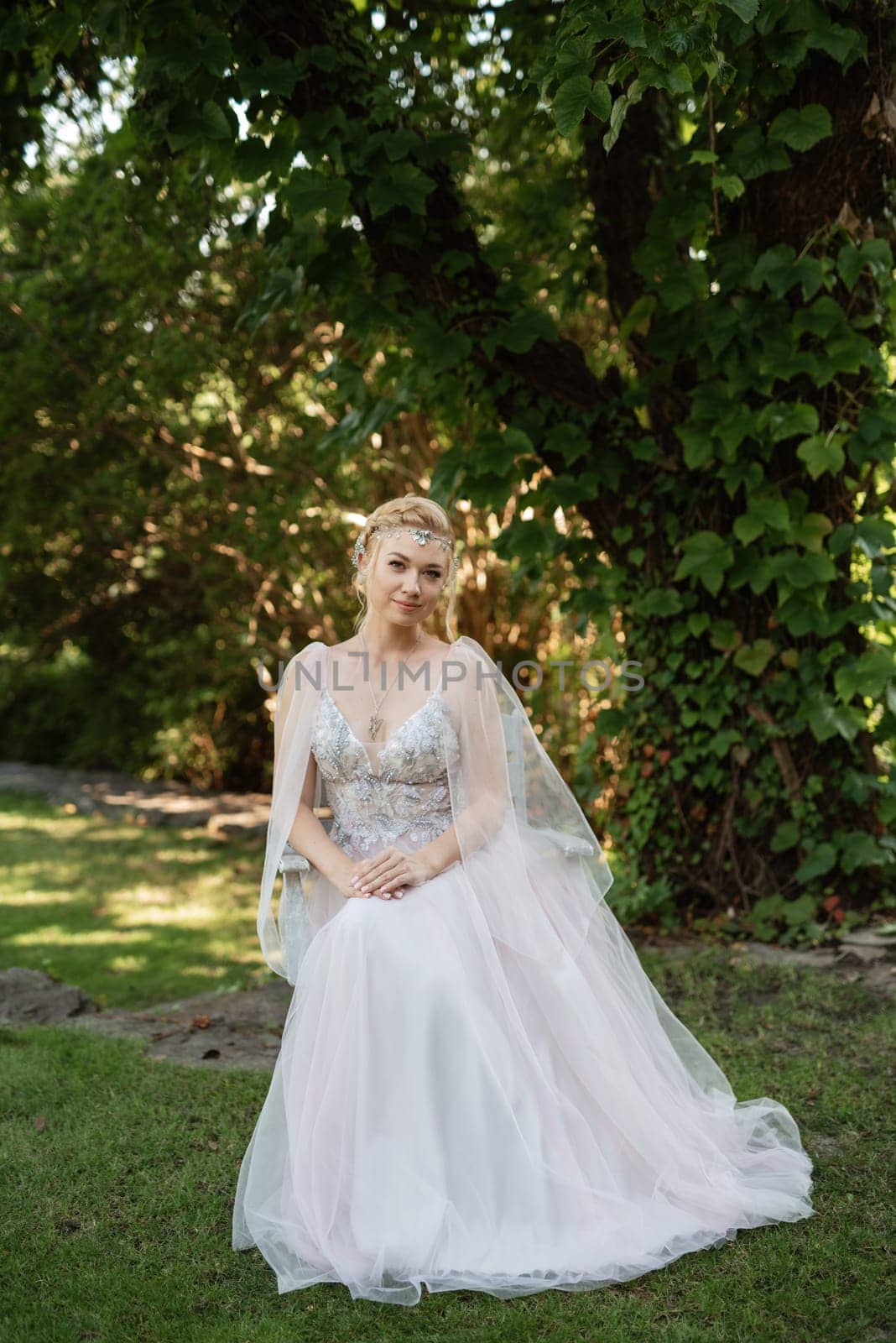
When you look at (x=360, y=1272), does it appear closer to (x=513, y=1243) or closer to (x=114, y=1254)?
(x=513, y=1243)

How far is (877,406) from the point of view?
4516mm

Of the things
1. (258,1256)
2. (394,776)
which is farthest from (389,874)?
(258,1256)

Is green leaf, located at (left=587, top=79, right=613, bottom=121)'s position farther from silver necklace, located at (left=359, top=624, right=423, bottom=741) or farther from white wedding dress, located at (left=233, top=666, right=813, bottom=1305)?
white wedding dress, located at (left=233, top=666, right=813, bottom=1305)

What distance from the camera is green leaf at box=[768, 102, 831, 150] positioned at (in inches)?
162

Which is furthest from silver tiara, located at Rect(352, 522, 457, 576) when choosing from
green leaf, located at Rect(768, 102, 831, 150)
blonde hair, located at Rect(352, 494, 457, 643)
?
green leaf, located at Rect(768, 102, 831, 150)

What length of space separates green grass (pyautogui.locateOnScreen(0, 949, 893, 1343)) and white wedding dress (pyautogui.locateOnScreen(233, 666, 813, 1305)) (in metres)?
0.07

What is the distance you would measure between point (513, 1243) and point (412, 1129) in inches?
12.7

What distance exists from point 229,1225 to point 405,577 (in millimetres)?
1695

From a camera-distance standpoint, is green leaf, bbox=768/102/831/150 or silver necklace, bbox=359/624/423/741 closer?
silver necklace, bbox=359/624/423/741

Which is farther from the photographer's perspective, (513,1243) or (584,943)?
(584,943)

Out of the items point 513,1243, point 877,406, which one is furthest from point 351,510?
point 513,1243

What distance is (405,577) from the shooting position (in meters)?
3.10

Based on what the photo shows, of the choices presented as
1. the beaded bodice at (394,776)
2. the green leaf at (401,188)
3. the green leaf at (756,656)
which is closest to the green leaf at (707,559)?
the green leaf at (756,656)

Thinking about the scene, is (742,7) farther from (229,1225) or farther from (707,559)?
(229,1225)
